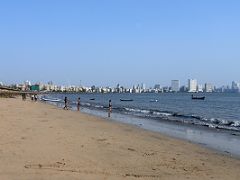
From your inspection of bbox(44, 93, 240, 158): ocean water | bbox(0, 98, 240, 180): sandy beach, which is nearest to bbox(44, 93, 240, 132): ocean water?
bbox(44, 93, 240, 158): ocean water

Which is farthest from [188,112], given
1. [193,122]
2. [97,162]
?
[97,162]

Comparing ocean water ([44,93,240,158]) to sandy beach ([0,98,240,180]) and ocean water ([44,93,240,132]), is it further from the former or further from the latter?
sandy beach ([0,98,240,180])

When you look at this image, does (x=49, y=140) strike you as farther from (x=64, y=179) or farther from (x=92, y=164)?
(x=64, y=179)

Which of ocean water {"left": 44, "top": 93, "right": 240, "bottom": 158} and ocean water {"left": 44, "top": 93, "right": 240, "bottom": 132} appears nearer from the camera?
ocean water {"left": 44, "top": 93, "right": 240, "bottom": 158}

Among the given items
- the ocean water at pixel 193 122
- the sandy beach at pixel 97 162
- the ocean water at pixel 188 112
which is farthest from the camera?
the ocean water at pixel 188 112

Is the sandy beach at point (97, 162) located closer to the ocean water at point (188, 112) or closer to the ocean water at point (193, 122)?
the ocean water at point (193, 122)

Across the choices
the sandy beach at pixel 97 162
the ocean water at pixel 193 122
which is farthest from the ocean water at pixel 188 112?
the sandy beach at pixel 97 162

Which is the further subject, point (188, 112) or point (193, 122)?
point (188, 112)

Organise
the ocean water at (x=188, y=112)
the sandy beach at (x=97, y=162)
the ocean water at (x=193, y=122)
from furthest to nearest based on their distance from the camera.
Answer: the ocean water at (x=188, y=112)
the ocean water at (x=193, y=122)
the sandy beach at (x=97, y=162)

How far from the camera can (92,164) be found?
10508 mm

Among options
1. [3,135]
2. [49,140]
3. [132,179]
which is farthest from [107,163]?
[3,135]

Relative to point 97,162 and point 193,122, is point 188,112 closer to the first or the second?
point 193,122

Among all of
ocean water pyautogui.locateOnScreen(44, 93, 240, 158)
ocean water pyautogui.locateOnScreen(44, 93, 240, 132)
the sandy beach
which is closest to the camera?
the sandy beach

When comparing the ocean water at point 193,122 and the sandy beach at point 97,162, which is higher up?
the sandy beach at point 97,162
